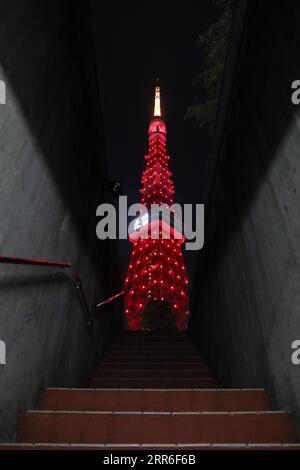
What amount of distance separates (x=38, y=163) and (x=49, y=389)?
1.84 meters

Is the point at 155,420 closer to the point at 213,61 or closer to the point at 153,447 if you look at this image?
the point at 153,447

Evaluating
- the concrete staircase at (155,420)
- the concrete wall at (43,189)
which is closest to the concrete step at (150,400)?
the concrete staircase at (155,420)

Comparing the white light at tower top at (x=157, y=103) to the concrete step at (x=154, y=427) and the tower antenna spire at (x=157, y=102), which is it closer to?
the tower antenna spire at (x=157, y=102)

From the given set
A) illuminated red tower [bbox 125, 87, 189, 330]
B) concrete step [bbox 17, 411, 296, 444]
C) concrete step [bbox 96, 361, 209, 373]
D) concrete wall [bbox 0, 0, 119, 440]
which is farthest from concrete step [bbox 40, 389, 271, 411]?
illuminated red tower [bbox 125, 87, 189, 330]

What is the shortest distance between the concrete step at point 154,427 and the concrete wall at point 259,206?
0.23 metres

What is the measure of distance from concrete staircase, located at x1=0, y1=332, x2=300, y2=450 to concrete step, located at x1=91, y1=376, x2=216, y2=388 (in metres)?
0.02

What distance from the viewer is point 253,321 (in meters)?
2.79

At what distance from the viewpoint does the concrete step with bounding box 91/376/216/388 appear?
3.77 meters

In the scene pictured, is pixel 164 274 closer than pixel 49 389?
No

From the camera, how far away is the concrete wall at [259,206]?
2.08m

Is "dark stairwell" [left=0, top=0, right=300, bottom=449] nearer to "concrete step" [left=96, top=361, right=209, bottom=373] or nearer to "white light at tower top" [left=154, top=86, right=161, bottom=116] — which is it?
"concrete step" [left=96, top=361, right=209, bottom=373]
